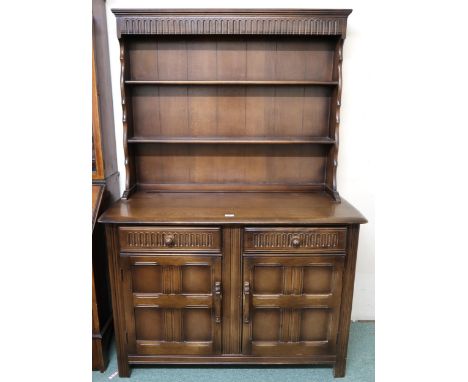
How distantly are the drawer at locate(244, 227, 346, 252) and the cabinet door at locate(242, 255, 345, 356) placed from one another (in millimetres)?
47

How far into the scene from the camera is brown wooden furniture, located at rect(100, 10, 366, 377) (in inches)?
66.2

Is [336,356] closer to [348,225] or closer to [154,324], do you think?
[348,225]

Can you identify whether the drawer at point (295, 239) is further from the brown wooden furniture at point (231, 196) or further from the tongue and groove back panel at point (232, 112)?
the tongue and groove back panel at point (232, 112)

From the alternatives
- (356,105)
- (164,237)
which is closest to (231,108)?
(356,105)

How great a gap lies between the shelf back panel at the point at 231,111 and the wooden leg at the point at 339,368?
129 centimetres

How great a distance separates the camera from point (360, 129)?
209 centimetres

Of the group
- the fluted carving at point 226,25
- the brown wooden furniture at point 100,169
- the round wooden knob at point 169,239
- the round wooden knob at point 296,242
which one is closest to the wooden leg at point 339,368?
the round wooden knob at point 296,242

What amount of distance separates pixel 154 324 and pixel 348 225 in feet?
3.72

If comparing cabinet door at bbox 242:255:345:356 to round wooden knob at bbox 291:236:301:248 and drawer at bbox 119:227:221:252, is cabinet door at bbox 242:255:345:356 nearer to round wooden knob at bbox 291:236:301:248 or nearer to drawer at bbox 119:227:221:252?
round wooden knob at bbox 291:236:301:248

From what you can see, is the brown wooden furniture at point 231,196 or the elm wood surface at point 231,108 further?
the elm wood surface at point 231,108

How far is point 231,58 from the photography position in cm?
196

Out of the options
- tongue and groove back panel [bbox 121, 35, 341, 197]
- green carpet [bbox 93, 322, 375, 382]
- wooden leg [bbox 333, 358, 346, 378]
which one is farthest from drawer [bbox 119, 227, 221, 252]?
wooden leg [bbox 333, 358, 346, 378]

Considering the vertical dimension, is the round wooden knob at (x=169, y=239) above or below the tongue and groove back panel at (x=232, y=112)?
below

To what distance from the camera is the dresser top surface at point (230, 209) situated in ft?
5.36
